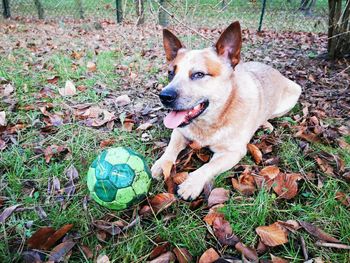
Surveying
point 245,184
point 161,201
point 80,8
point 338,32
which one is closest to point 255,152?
point 245,184

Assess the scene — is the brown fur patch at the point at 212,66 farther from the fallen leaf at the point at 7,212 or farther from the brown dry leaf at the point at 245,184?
the fallen leaf at the point at 7,212

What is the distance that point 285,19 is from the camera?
9.70m

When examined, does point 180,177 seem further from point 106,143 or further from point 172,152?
point 106,143

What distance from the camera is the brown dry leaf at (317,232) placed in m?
1.83

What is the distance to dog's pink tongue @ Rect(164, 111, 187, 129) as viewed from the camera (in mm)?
2459

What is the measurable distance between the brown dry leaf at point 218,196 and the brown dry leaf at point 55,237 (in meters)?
0.95

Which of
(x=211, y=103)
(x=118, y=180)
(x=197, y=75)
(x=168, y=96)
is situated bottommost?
(x=118, y=180)

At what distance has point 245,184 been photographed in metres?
2.29

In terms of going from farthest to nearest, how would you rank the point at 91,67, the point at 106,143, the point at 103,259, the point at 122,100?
1. the point at 91,67
2. the point at 122,100
3. the point at 106,143
4. the point at 103,259

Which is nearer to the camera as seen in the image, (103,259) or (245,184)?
(103,259)

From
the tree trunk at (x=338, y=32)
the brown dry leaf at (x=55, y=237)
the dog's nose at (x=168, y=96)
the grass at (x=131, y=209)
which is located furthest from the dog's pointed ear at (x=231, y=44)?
the tree trunk at (x=338, y=32)

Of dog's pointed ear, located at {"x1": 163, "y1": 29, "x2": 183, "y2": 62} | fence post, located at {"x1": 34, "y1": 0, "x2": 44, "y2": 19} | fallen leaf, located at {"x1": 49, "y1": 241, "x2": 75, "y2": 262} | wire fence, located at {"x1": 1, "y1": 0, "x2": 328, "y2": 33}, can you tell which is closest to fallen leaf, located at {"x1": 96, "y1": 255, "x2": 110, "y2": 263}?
fallen leaf, located at {"x1": 49, "y1": 241, "x2": 75, "y2": 262}

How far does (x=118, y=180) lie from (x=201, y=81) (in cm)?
114

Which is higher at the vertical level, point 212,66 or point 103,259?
point 212,66
